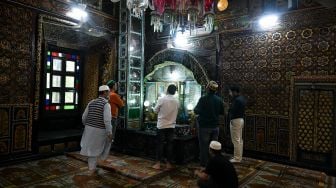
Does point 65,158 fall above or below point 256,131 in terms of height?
below

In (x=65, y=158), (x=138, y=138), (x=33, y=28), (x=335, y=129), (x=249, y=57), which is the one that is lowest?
(x=65, y=158)

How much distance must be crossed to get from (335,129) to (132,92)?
201 inches

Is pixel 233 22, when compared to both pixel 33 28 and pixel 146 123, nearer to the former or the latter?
pixel 146 123

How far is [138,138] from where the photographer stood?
19.0 feet

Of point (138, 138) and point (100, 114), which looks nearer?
point (100, 114)

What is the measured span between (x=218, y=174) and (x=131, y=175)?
2272 millimetres

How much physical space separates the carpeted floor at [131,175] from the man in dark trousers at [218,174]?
1517 mm

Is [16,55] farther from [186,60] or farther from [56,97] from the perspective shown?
[186,60]

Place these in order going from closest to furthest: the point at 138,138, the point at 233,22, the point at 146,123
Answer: the point at 138,138 → the point at 233,22 → the point at 146,123

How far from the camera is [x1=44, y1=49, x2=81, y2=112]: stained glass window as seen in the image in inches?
276

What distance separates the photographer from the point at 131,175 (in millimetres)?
4266

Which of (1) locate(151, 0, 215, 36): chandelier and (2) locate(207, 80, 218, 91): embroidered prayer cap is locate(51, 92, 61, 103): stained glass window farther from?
(2) locate(207, 80, 218, 91): embroidered prayer cap

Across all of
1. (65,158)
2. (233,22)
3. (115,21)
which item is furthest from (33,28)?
(233,22)

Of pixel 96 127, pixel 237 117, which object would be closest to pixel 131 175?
pixel 96 127
